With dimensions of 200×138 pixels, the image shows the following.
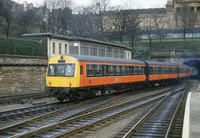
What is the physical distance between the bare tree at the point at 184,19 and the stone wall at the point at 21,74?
6586 centimetres

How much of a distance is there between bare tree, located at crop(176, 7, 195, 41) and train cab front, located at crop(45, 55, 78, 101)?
7364 cm

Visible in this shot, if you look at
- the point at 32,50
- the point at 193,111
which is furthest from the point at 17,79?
the point at 193,111

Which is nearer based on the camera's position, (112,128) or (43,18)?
(112,128)

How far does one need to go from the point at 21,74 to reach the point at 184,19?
74935 mm

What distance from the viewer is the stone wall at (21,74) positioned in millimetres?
27766

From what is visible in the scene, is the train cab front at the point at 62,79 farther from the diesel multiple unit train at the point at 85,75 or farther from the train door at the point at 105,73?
the train door at the point at 105,73

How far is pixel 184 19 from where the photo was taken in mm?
98125

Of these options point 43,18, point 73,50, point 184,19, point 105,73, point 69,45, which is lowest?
point 105,73

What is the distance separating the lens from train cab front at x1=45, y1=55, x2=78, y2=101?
2209 centimetres

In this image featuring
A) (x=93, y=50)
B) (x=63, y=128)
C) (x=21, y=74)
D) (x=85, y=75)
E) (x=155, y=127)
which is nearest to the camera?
(x=63, y=128)

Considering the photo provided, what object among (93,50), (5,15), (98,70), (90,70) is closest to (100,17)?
(5,15)

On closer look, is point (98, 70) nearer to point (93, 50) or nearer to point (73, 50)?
point (73, 50)

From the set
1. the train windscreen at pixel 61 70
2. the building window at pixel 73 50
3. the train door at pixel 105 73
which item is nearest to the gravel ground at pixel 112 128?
the train windscreen at pixel 61 70

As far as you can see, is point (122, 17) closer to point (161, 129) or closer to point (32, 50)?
point (32, 50)
